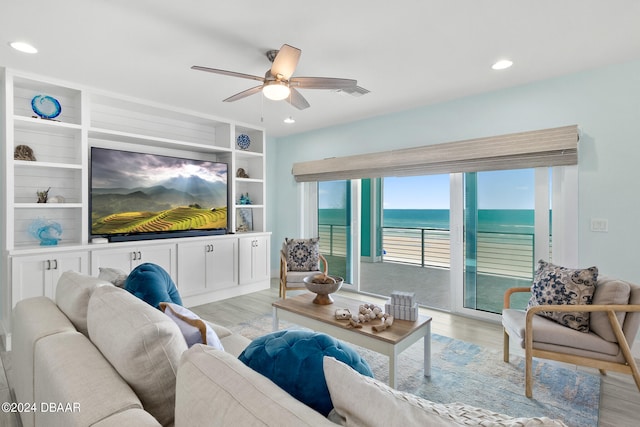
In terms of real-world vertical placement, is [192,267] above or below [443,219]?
below

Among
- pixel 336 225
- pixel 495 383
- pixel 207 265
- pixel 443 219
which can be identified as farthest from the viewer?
pixel 443 219

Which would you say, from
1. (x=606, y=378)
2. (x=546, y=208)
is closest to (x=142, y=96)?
(x=546, y=208)

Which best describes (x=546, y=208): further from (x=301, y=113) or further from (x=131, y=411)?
(x=131, y=411)

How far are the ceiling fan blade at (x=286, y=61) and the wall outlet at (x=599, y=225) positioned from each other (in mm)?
3064

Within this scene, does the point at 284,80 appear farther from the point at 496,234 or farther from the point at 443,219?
the point at 443,219

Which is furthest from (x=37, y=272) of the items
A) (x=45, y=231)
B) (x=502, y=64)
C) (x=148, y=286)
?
(x=502, y=64)

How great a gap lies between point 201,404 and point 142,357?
0.36m

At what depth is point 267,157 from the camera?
5852 millimetres

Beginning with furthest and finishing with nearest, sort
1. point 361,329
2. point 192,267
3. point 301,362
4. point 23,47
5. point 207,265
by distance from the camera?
point 207,265 < point 192,267 < point 23,47 < point 361,329 < point 301,362

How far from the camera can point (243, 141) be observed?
199 inches

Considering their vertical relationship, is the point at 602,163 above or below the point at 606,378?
above

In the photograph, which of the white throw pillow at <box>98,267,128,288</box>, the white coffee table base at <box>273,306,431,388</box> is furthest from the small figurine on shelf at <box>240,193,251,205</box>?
the white throw pillow at <box>98,267,128,288</box>

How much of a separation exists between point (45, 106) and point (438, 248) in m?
6.45

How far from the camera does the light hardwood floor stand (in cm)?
203
